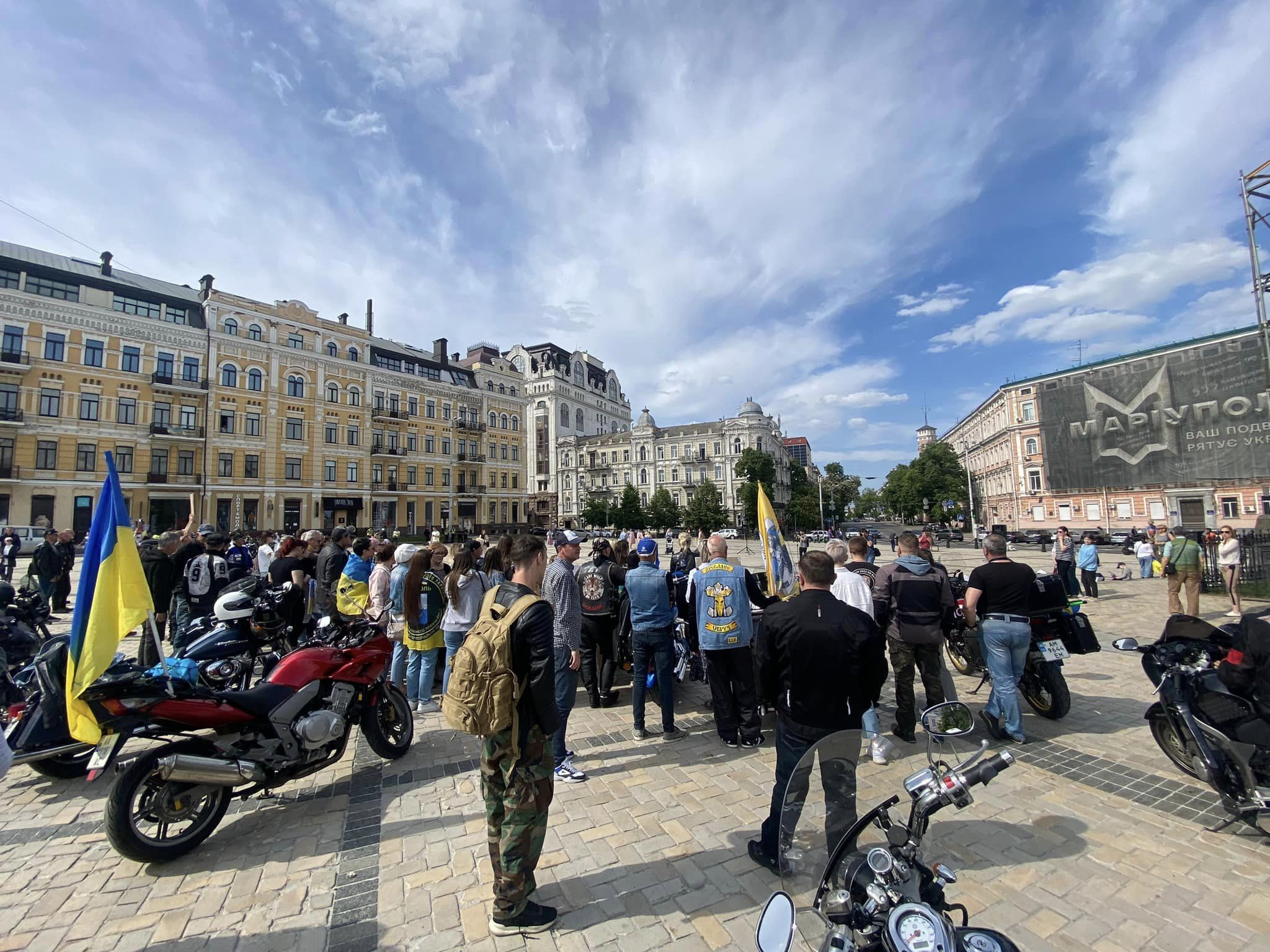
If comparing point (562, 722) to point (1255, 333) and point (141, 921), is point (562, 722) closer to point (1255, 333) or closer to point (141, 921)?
point (141, 921)

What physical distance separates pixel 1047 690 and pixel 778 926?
19.5ft

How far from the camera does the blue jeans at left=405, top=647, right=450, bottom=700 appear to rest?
6266 mm

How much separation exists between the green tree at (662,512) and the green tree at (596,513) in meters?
5.53

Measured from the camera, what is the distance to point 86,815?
4.15m

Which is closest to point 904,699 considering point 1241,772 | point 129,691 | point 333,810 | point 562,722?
point 1241,772

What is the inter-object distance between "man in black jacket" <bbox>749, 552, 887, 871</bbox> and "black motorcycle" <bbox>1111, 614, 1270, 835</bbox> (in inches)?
106

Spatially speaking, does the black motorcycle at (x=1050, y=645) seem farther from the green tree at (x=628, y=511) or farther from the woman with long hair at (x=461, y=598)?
the green tree at (x=628, y=511)

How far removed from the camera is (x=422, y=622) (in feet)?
19.8

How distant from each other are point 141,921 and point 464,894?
178cm

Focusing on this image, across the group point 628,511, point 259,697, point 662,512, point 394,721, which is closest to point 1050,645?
point 394,721

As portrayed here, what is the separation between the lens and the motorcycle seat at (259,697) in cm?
393

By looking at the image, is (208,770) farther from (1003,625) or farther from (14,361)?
(14,361)

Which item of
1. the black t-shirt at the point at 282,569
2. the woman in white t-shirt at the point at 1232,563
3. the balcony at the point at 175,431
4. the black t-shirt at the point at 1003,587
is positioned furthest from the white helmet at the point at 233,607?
the balcony at the point at 175,431

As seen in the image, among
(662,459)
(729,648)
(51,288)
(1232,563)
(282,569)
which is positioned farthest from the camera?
(662,459)
